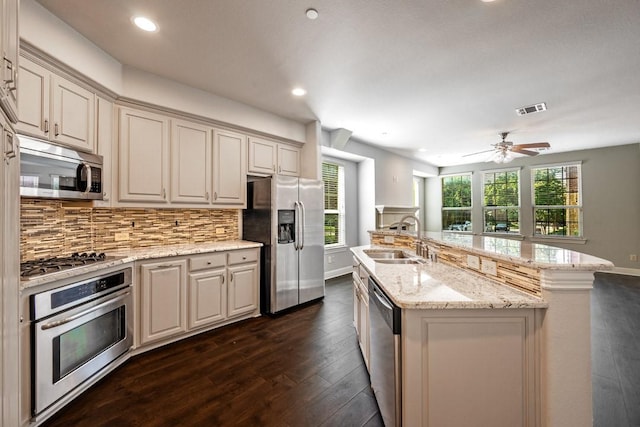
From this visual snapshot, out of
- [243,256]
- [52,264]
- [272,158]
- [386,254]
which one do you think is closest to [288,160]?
[272,158]

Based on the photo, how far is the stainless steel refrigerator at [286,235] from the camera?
11.4 feet

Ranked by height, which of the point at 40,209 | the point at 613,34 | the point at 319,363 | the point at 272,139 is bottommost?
the point at 319,363

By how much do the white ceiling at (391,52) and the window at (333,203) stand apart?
5.85 ft

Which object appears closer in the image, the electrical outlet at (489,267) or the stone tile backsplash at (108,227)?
the electrical outlet at (489,267)

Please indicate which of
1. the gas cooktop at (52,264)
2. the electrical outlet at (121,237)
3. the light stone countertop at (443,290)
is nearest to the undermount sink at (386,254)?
the light stone countertop at (443,290)

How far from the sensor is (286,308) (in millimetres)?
3594

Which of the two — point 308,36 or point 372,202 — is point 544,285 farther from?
point 372,202

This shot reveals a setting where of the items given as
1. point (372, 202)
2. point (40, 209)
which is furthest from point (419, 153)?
point (40, 209)

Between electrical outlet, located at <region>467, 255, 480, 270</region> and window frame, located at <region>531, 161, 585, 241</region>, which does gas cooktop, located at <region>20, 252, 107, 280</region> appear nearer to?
electrical outlet, located at <region>467, 255, 480, 270</region>

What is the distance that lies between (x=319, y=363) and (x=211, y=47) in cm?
285

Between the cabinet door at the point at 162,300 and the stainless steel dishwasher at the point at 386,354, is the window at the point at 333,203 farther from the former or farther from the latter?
the stainless steel dishwasher at the point at 386,354

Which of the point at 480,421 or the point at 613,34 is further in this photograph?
the point at 613,34

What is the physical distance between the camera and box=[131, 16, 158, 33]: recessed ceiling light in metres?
2.02

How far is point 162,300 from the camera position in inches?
103
